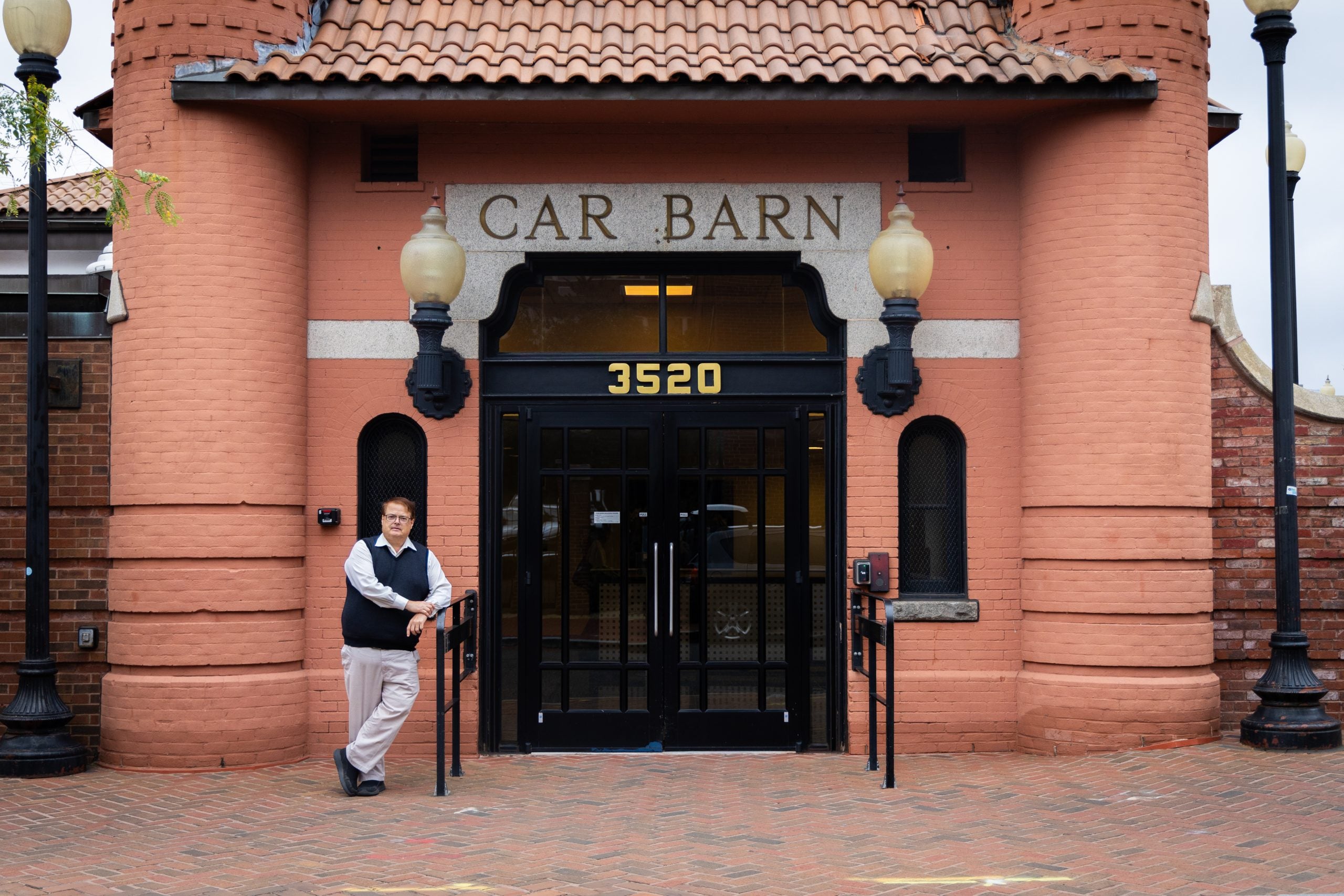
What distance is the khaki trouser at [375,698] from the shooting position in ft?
25.7

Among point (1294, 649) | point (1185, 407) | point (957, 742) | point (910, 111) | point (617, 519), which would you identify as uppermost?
point (910, 111)

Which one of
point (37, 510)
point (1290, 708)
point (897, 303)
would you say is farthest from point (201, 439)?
point (1290, 708)

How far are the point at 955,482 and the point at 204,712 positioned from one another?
554 centimetres

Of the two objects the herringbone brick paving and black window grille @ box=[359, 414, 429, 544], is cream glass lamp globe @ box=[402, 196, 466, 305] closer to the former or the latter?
black window grille @ box=[359, 414, 429, 544]

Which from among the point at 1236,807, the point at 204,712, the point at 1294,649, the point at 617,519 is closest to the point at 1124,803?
the point at 1236,807

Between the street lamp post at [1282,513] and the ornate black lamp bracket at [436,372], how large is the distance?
227 inches

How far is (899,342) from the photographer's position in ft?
29.7

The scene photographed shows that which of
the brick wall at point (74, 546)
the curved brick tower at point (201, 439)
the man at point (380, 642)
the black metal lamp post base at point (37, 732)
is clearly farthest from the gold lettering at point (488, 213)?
the black metal lamp post base at point (37, 732)

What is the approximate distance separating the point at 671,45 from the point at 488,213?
1.79 meters

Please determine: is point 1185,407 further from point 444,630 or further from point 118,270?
point 118,270

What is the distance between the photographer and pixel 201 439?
884 centimetres

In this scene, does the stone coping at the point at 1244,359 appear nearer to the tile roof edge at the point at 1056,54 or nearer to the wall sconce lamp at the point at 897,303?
the tile roof edge at the point at 1056,54

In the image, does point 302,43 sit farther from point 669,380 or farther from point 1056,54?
point 1056,54

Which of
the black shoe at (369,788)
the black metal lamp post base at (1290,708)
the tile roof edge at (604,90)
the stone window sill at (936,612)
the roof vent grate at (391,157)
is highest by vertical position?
the tile roof edge at (604,90)
